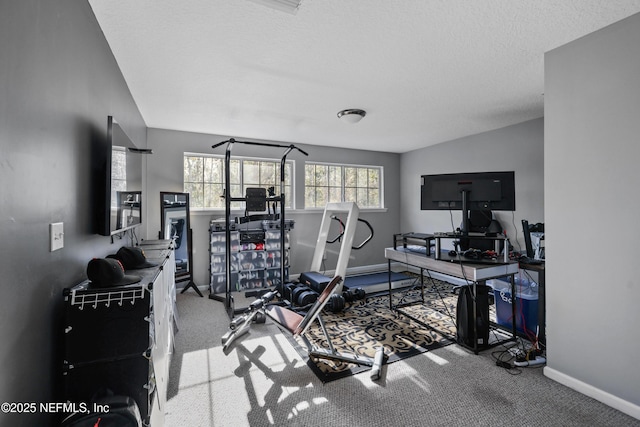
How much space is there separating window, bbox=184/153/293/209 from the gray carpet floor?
8.41 ft

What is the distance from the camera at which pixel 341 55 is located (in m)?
2.27

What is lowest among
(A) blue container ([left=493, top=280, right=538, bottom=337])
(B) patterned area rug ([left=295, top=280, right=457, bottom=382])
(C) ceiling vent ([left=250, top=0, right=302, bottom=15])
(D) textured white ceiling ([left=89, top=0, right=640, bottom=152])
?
(B) patterned area rug ([left=295, top=280, right=457, bottom=382])

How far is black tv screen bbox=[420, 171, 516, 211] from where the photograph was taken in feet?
9.11

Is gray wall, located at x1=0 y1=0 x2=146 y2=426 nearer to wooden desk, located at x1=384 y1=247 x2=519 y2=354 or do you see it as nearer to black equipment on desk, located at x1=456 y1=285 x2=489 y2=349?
wooden desk, located at x1=384 y1=247 x2=519 y2=354

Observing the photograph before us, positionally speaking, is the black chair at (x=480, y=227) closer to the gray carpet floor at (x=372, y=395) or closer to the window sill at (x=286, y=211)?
the gray carpet floor at (x=372, y=395)

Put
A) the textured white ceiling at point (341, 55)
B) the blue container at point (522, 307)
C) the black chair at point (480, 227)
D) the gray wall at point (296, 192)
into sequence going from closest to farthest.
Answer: the textured white ceiling at point (341, 55) → the blue container at point (522, 307) → the black chair at point (480, 227) → the gray wall at point (296, 192)

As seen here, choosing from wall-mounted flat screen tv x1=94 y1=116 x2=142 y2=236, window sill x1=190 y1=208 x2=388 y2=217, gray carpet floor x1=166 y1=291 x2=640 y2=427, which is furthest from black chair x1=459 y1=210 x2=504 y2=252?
wall-mounted flat screen tv x1=94 y1=116 x2=142 y2=236

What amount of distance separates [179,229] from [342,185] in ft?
10.3

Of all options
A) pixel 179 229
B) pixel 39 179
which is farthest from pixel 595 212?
pixel 179 229

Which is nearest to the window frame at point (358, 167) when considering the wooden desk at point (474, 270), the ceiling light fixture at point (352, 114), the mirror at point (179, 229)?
the ceiling light fixture at point (352, 114)

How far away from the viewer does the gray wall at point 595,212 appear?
1858 millimetres

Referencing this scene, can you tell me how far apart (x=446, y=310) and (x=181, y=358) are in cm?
313

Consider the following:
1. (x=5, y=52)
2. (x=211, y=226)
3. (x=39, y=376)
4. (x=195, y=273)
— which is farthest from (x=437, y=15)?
(x=195, y=273)

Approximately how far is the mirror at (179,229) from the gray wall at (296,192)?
20cm
